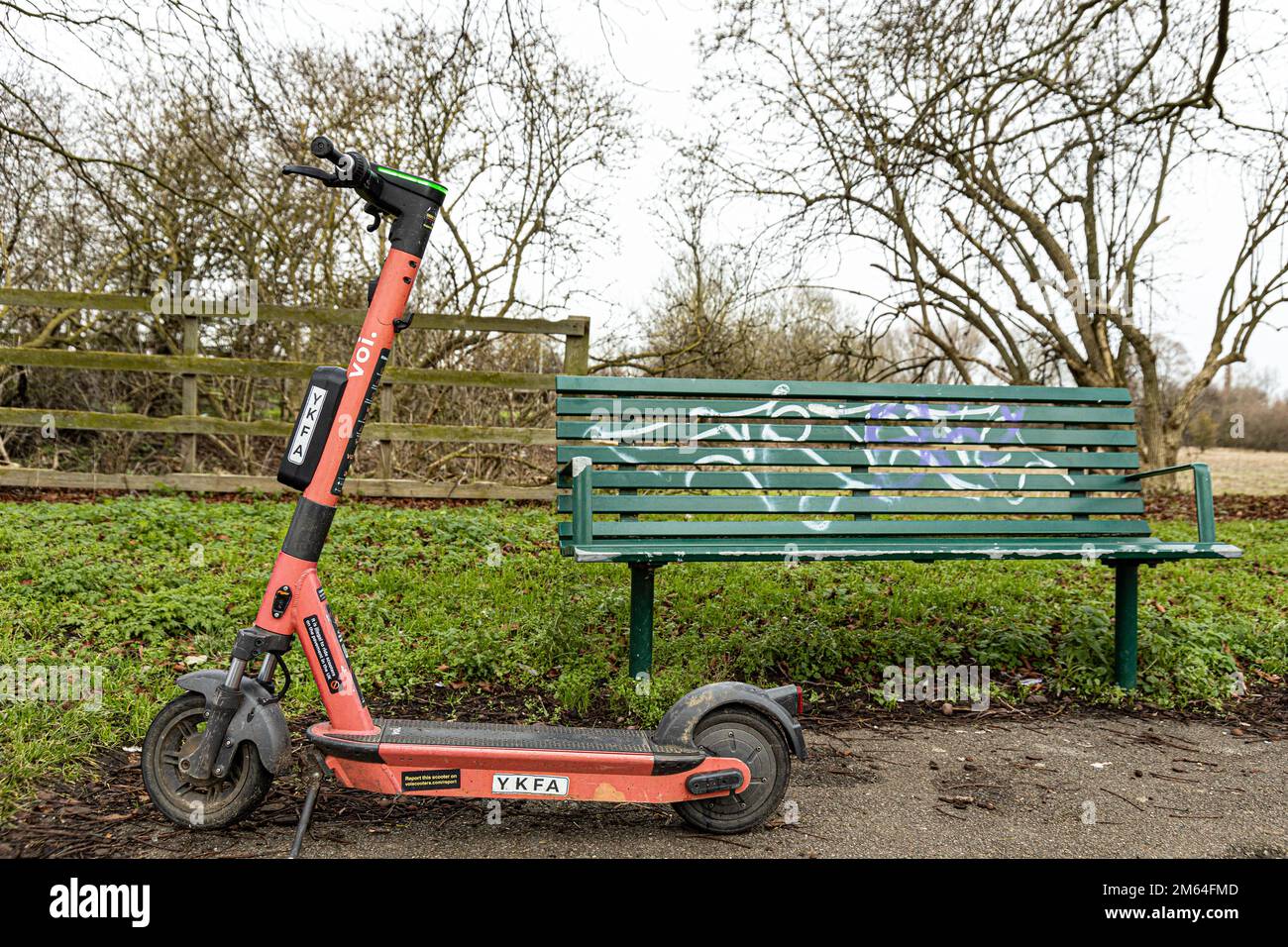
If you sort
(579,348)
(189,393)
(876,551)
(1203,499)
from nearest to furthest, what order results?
(876,551)
(1203,499)
(189,393)
(579,348)

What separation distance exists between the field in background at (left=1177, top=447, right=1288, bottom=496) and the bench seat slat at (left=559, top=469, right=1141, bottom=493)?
31.0 feet

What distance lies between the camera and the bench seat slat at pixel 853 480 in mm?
4055

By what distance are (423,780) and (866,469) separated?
264cm

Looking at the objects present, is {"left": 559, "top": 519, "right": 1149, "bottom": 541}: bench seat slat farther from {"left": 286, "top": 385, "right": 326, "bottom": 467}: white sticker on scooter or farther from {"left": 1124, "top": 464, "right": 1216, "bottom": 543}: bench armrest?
{"left": 286, "top": 385, "right": 326, "bottom": 467}: white sticker on scooter

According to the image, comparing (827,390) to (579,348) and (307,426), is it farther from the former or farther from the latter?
(579,348)

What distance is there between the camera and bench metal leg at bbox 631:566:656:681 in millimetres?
3559

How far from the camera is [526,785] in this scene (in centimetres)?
249

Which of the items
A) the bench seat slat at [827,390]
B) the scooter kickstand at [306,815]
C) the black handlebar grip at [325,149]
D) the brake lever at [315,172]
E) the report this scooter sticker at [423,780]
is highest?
the black handlebar grip at [325,149]

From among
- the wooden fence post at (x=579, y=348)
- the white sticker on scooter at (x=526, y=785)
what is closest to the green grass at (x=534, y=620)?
the white sticker on scooter at (x=526, y=785)

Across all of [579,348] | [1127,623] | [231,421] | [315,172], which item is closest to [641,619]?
[315,172]

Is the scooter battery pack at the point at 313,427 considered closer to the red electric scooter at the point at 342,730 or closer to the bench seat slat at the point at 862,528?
the red electric scooter at the point at 342,730

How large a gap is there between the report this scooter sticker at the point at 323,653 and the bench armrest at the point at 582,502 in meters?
1.18
